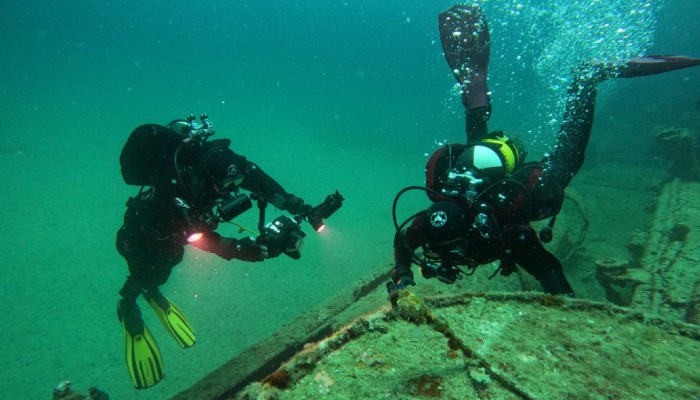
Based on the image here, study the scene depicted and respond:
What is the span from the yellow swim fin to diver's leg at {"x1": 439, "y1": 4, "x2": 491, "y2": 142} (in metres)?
5.68

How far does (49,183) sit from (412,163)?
18.3 metres

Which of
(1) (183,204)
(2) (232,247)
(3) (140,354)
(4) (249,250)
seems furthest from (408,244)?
(3) (140,354)

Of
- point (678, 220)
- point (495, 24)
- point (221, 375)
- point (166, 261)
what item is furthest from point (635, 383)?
point (495, 24)

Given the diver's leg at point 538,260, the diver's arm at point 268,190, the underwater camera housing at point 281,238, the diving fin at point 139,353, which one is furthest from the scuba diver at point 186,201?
the diver's leg at point 538,260

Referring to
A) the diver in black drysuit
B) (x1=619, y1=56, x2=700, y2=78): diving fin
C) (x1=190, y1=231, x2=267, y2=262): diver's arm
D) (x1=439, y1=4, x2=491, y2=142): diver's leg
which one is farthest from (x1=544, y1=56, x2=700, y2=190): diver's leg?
the diver in black drysuit

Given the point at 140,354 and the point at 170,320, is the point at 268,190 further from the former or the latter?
the point at 140,354

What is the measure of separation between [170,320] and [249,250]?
2693 millimetres

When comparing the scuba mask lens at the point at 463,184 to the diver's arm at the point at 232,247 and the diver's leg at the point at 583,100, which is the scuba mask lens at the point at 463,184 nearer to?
the diver's leg at the point at 583,100

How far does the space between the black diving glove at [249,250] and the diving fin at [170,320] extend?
2.49m

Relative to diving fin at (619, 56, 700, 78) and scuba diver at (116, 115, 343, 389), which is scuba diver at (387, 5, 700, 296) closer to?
diving fin at (619, 56, 700, 78)

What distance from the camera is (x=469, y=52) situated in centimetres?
514

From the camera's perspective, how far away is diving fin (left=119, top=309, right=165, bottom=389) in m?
4.99

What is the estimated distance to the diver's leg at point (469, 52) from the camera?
492 centimetres

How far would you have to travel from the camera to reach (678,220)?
5137 millimetres
